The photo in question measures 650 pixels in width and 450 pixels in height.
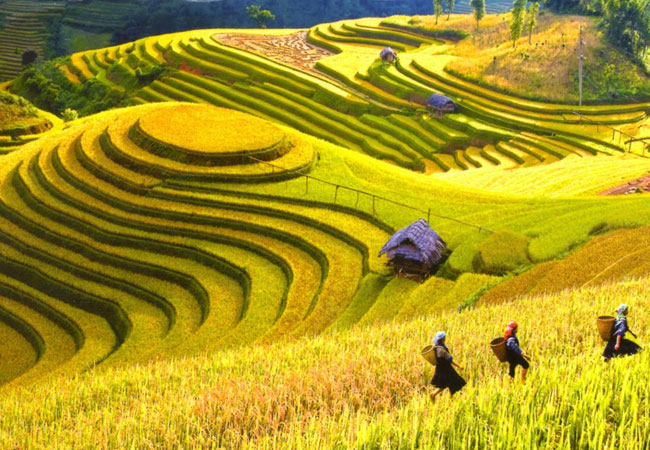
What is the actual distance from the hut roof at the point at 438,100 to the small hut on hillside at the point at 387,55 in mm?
11692

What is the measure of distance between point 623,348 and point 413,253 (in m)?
12.0

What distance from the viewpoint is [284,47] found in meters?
73.8

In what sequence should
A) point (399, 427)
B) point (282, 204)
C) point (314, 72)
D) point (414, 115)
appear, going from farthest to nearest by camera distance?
point (314, 72) < point (414, 115) < point (282, 204) < point (399, 427)

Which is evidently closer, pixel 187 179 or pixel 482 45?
pixel 187 179

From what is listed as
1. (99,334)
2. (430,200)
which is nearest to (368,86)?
(430,200)

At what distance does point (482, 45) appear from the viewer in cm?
6881

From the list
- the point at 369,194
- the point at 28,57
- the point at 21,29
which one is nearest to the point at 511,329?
the point at 369,194

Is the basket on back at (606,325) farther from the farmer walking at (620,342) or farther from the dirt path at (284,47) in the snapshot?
the dirt path at (284,47)

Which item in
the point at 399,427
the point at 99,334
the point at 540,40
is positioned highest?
the point at 540,40

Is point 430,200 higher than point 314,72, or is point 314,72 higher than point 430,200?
point 314,72

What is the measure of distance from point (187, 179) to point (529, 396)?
22366 millimetres

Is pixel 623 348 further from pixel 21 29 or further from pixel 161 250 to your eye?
pixel 21 29

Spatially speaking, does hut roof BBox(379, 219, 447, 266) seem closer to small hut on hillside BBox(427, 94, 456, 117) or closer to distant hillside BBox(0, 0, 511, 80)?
small hut on hillside BBox(427, 94, 456, 117)

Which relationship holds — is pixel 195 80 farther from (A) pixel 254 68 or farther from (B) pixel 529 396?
(B) pixel 529 396
